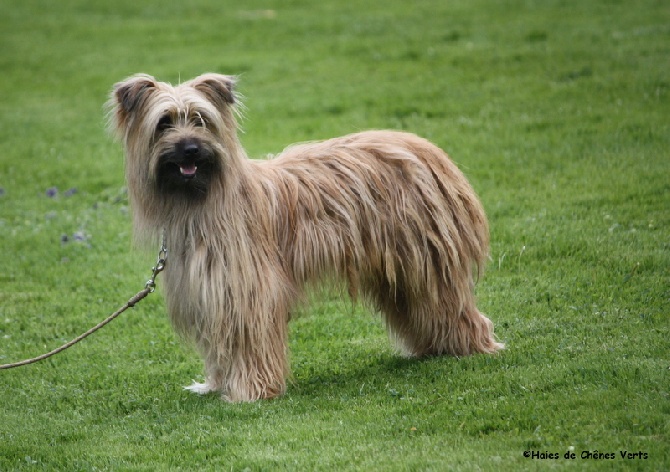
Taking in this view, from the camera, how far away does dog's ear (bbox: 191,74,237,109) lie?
23.9 ft

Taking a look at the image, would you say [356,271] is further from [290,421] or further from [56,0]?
[56,0]

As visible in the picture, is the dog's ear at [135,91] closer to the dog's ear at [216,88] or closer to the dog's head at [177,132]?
the dog's head at [177,132]

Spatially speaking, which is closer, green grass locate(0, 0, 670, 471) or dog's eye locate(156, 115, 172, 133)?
green grass locate(0, 0, 670, 471)

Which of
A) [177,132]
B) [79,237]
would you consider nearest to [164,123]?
[177,132]

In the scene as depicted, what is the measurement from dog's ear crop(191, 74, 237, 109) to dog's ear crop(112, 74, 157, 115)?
337 millimetres

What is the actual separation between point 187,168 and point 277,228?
0.93 m

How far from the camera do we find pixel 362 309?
9578mm

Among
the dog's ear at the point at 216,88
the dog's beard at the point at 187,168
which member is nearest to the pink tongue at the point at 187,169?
the dog's beard at the point at 187,168

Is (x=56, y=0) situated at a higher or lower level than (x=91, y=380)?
higher

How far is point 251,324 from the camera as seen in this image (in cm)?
730

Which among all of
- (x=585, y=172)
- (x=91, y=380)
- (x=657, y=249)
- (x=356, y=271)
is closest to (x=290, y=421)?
(x=356, y=271)

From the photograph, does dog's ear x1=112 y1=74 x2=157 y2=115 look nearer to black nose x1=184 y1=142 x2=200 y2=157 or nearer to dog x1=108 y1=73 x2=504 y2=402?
dog x1=108 y1=73 x2=504 y2=402

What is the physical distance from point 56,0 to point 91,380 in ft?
82.6

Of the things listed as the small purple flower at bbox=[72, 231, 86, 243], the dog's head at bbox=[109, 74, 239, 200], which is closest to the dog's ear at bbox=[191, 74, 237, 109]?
the dog's head at bbox=[109, 74, 239, 200]
